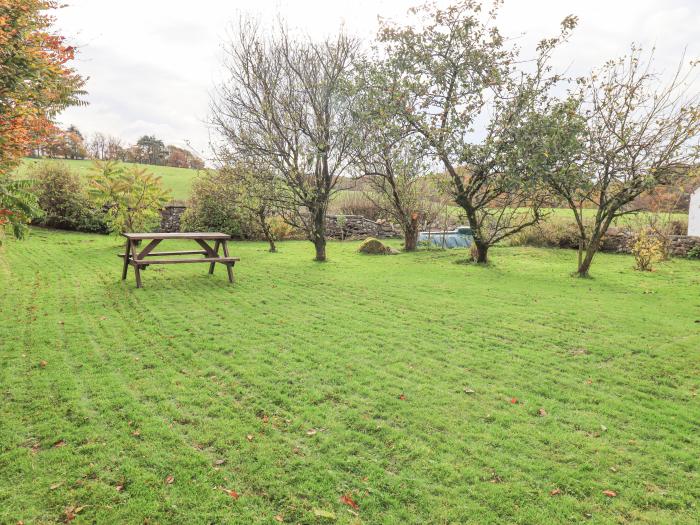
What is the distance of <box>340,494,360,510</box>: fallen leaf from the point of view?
275 cm

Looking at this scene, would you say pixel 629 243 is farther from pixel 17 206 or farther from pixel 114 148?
pixel 114 148

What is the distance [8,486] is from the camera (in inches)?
109

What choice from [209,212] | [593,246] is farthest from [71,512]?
[209,212]

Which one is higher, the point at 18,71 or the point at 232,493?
the point at 18,71

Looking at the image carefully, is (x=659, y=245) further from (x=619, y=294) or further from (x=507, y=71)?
(x=507, y=71)

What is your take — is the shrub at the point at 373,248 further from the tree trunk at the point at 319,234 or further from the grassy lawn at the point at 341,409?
the grassy lawn at the point at 341,409

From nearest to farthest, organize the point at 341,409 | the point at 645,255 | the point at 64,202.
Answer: the point at 341,409 < the point at 645,255 < the point at 64,202

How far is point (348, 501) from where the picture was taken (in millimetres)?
2787

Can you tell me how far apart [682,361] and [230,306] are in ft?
22.0

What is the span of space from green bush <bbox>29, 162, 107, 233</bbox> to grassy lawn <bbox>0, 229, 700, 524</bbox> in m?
13.0

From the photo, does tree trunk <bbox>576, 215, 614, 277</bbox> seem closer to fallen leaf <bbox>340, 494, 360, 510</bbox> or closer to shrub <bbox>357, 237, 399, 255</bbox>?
shrub <bbox>357, 237, 399, 255</bbox>

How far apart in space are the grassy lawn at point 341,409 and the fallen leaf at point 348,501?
3 centimetres

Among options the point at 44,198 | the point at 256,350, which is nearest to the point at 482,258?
the point at 256,350

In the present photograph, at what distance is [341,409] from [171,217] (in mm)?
19887
